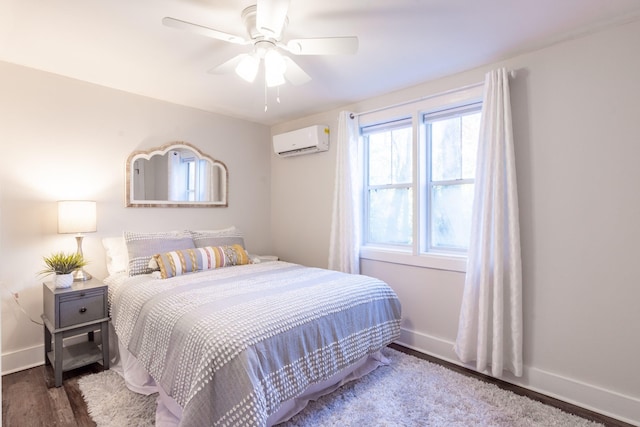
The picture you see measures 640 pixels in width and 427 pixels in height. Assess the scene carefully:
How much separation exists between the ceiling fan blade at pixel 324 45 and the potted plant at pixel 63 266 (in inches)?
89.0

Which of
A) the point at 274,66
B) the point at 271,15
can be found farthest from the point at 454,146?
the point at 271,15

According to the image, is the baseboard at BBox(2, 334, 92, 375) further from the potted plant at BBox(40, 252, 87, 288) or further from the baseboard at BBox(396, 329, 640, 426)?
the baseboard at BBox(396, 329, 640, 426)

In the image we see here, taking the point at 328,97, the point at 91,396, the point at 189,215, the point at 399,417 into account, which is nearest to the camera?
the point at 399,417

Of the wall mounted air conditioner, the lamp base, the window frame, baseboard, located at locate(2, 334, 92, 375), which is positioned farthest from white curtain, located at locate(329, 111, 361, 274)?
baseboard, located at locate(2, 334, 92, 375)

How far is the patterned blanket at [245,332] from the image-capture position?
152cm

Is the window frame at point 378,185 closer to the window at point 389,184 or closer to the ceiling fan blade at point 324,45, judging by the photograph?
the window at point 389,184

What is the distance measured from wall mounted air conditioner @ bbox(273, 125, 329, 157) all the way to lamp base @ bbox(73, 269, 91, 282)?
2.29 metres

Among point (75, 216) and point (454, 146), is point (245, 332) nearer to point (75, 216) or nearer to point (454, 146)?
point (75, 216)

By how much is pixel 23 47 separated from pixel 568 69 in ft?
12.2

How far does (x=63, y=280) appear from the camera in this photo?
242cm

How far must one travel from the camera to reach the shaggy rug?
6.36ft

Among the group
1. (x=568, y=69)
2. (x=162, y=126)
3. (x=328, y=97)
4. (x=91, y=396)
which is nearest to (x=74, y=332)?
(x=91, y=396)

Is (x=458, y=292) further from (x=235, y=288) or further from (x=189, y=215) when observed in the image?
(x=189, y=215)

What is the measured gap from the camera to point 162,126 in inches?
131
